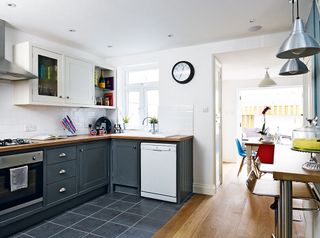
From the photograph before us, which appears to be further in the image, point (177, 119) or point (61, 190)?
point (177, 119)

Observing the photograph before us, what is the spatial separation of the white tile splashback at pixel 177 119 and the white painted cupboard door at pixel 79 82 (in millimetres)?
1279

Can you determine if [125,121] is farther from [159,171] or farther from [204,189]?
[204,189]

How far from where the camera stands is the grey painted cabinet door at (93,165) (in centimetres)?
319

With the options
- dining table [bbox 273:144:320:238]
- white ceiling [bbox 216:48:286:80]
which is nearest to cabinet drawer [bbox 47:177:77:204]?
dining table [bbox 273:144:320:238]

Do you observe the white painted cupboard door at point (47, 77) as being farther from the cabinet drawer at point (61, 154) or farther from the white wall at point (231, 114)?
the white wall at point (231, 114)

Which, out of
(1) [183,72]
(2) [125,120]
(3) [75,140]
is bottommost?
(3) [75,140]

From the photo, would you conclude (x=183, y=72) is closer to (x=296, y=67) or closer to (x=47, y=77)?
(x=296, y=67)

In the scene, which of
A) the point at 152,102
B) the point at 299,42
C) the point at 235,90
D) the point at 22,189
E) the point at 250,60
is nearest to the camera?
the point at 299,42

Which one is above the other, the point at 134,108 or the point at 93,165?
the point at 134,108

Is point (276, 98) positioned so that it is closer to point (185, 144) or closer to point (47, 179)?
point (185, 144)

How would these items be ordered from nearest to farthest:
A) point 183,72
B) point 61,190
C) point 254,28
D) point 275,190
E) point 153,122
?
point 275,190 → point 61,190 → point 254,28 → point 183,72 → point 153,122

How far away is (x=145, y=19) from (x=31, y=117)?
2100 mm

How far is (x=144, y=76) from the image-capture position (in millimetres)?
4387

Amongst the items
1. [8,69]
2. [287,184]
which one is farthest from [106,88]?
[287,184]
